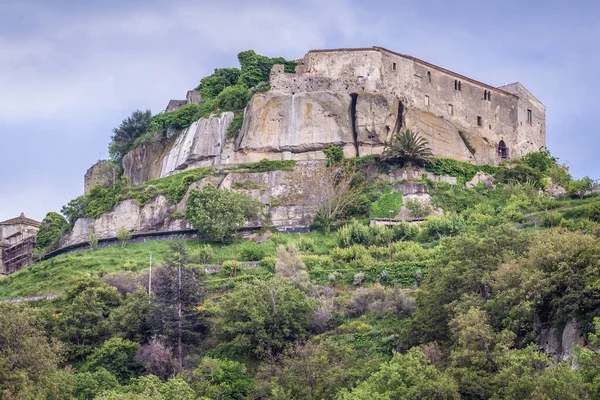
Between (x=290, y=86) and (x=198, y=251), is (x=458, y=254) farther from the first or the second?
(x=290, y=86)

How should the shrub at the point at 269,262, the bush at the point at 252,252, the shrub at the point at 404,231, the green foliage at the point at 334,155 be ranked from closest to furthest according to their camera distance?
the shrub at the point at 269,262
the bush at the point at 252,252
the shrub at the point at 404,231
the green foliage at the point at 334,155

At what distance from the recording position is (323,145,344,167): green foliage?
72.4 m

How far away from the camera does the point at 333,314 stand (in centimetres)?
5153

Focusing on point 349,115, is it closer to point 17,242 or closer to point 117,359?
point 17,242

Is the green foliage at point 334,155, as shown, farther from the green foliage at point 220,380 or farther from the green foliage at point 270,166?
the green foliage at point 220,380

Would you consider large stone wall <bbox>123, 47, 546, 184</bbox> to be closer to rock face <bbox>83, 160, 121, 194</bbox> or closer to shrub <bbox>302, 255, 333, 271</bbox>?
rock face <bbox>83, 160, 121, 194</bbox>

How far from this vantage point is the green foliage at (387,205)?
68.2 meters

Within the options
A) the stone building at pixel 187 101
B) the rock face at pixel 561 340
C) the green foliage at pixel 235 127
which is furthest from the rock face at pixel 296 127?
the rock face at pixel 561 340


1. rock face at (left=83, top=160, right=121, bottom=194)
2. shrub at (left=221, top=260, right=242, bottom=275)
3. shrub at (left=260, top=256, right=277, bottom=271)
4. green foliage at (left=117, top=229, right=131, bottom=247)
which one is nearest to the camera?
shrub at (left=260, top=256, right=277, bottom=271)

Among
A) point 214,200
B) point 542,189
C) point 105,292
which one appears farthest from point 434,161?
point 105,292

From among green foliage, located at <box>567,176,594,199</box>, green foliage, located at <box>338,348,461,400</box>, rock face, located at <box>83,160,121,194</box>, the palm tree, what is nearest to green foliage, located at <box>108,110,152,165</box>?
rock face, located at <box>83,160,121,194</box>

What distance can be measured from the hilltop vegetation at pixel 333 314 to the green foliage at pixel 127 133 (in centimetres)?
2076

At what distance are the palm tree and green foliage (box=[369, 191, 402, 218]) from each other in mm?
3012

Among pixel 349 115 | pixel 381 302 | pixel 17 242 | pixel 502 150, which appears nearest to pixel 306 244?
pixel 381 302
